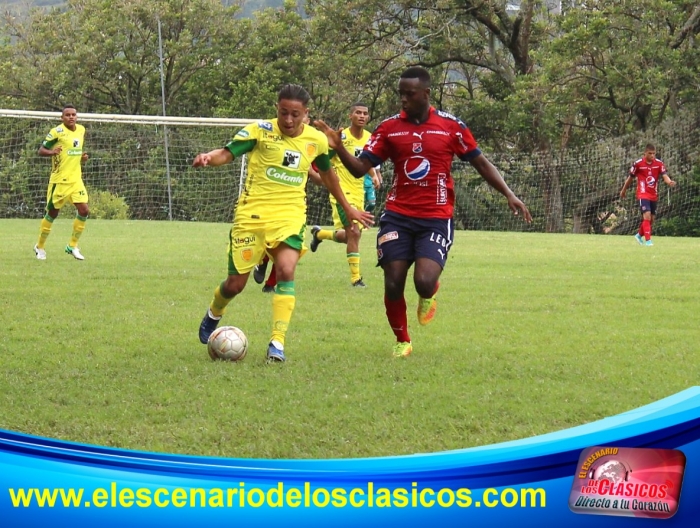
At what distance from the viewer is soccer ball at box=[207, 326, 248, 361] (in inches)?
287

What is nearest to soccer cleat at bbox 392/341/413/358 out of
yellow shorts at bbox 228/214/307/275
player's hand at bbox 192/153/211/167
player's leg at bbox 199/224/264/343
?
yellow shorts at bbox 228/214/307/275

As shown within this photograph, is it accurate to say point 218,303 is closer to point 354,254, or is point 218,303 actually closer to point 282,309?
point 282,309

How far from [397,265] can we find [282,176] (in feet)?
3.51

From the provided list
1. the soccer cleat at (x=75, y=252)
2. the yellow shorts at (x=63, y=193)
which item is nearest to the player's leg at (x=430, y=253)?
the soccer cleat at (x=75, y=252)

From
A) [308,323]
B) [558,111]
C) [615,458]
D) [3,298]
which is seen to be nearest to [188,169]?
[558,111]

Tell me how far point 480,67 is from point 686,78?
9.90m

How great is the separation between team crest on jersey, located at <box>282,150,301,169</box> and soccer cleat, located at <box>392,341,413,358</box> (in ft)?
4.97

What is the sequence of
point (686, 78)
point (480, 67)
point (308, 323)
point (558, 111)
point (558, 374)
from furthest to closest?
point (480, 67) → point (558, 111) → point (686, 78) → point (308, 323) → point (558, 374)

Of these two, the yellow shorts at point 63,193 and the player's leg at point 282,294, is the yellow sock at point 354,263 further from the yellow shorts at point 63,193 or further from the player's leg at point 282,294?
the yellow shorts at point 63,193

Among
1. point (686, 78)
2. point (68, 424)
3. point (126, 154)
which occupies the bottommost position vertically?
point (68, 424)

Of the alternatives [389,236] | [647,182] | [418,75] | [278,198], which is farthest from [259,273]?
[647,182]

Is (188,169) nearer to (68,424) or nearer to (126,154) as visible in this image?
(126,154)

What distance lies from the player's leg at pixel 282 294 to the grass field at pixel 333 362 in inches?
7.3

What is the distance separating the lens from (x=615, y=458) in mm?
2734
